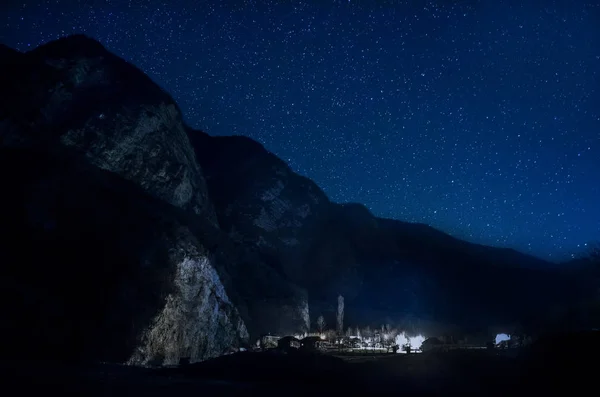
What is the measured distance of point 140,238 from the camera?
57.0 m

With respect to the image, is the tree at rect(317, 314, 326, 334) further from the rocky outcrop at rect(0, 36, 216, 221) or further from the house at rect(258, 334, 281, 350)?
the rocky outcrop at rect(0, 36, 216, 221)

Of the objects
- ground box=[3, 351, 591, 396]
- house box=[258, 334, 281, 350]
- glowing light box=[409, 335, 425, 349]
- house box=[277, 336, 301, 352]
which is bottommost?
glowing light box=[409, 335, 425, 349]

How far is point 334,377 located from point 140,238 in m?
39.0

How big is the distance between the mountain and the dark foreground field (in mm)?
22831

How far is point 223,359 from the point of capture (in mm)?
32219

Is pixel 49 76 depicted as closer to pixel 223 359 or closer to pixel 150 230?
pixel 150 230

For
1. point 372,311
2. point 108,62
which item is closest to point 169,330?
point 108,62

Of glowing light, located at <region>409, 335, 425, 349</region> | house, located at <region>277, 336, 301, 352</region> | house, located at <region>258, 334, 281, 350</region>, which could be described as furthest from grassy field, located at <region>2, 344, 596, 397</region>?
glowing light, located at <region>409, 335, 425, 349</region>

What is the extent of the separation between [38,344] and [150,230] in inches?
748

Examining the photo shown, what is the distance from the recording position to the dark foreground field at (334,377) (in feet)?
66.0

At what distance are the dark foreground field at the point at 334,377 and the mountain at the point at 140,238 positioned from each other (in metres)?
22.8

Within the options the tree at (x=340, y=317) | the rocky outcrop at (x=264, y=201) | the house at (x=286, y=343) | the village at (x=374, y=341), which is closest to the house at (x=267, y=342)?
the village at (x=374, y=341)

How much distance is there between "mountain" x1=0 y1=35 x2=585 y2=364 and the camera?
4981 centimetres

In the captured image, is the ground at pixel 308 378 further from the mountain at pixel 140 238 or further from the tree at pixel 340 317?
the tree at pixel 340 317
